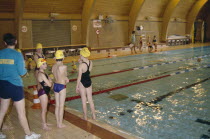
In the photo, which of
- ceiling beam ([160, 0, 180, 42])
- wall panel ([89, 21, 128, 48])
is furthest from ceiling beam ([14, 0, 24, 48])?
ceiling beam ([160, 0, 180, 42])

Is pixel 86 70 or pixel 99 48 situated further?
pixel 99 48

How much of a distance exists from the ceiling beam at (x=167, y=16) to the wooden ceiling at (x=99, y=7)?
52cm

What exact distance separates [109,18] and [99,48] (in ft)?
11.5

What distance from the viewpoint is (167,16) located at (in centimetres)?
2605

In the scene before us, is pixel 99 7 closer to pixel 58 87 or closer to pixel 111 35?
pixel 111 35

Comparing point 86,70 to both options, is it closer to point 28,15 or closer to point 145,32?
point 28,15

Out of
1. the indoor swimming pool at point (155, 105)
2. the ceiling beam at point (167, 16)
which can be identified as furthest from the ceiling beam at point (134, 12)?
the indoor swimming pool at point (155, 105)

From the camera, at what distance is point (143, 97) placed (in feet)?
18.8

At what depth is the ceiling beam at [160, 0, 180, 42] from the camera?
24844 millimetres

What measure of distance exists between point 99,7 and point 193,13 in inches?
704

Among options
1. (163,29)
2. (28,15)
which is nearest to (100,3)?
(28,15)

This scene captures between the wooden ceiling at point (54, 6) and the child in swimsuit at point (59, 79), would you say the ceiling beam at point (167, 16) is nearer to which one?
the wooden ceiling at point (54, 6)

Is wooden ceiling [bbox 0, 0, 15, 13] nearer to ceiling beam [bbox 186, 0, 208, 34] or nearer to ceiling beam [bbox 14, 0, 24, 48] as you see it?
ceiling beam [bbox 14, 0, 24, 48]

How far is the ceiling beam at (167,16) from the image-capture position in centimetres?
2484
